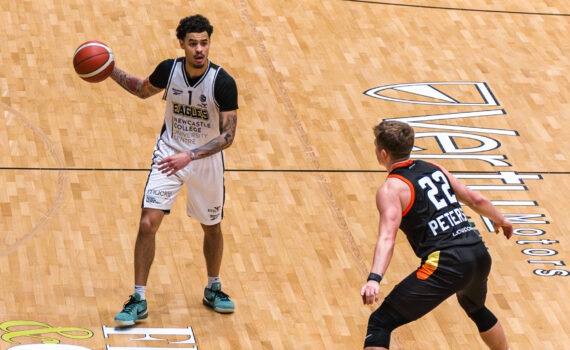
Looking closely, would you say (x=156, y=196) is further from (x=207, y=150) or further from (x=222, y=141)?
(x=222, y=141)

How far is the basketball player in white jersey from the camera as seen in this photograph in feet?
25.1

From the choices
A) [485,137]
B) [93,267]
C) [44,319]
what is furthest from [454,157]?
[44,319]

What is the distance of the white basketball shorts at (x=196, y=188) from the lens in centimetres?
773

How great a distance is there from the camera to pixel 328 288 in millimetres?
8594

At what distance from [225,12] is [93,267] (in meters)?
5.37

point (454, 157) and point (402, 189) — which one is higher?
point (402, 189)

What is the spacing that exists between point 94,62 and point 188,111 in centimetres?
91

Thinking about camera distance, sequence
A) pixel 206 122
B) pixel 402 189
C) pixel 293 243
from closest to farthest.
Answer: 1. pixel 402 189
2. pixel 206 122
3. pixel 293 243

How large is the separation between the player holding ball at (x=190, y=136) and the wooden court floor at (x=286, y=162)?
672 millimetres

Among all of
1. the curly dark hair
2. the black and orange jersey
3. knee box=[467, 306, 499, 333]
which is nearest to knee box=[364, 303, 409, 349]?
the black and orange jersey

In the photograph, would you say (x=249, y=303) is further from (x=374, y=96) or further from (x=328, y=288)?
(x=374, y=96)

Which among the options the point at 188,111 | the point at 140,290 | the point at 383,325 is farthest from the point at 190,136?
the point at 383,325

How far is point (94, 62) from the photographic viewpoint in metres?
8.12

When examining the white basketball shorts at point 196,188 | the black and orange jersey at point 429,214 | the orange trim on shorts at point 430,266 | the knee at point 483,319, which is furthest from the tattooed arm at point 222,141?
the knee at point 483,319
